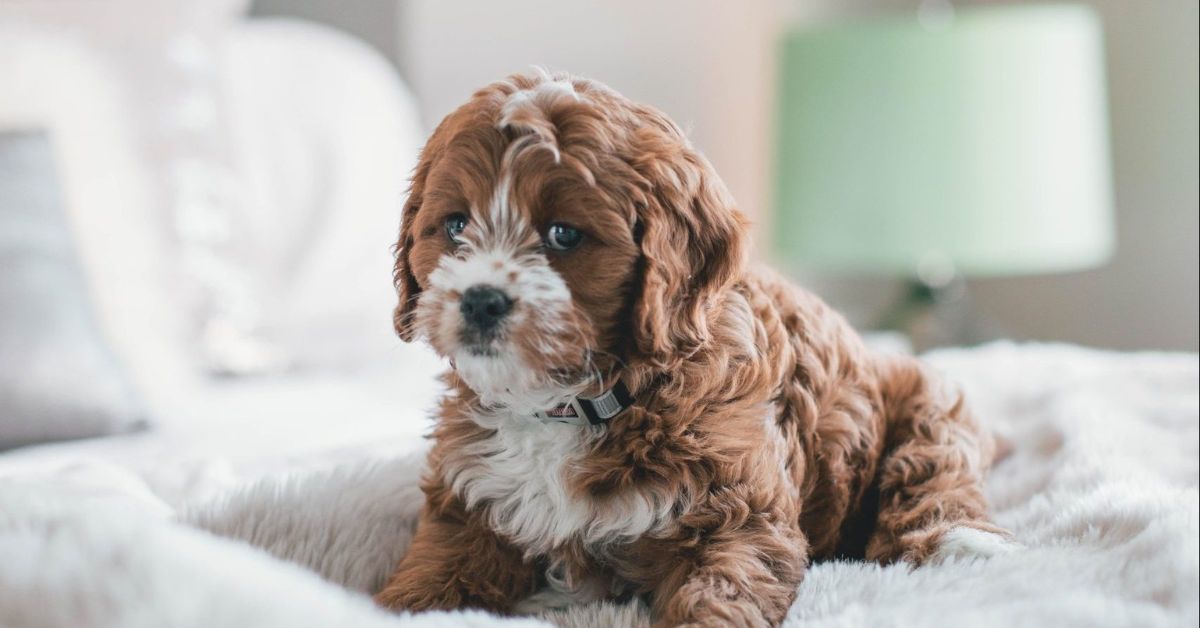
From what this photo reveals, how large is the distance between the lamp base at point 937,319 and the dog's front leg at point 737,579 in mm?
2373

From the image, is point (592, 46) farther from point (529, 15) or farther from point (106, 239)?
point (106, 239)

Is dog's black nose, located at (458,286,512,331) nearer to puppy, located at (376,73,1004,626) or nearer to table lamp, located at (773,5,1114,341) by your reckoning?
puppy, located at (376,73,1004,626)

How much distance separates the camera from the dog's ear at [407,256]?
4.00 feet

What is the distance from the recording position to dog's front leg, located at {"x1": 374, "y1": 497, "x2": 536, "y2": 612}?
1.15 meters

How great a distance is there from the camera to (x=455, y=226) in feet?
3.81

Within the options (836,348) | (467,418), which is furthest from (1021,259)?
(467,418)

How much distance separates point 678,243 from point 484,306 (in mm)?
214

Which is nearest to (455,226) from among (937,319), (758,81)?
(937,319)

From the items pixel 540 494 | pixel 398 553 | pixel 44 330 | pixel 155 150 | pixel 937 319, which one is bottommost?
pixel 937 319

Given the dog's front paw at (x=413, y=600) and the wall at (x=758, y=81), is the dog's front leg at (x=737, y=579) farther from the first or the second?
the wall at (x=758, y=81)

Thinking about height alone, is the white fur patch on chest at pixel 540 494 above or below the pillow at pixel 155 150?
below

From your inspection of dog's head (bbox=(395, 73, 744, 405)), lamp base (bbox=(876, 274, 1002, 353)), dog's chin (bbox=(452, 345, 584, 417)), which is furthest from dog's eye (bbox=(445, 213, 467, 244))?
lamp base (bbox=(876, 274, 1002, 353))

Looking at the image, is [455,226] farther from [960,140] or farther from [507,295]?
[960,140]

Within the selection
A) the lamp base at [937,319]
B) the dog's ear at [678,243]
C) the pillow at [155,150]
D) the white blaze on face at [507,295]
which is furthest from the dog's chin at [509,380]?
the lamp base at [937,319]
